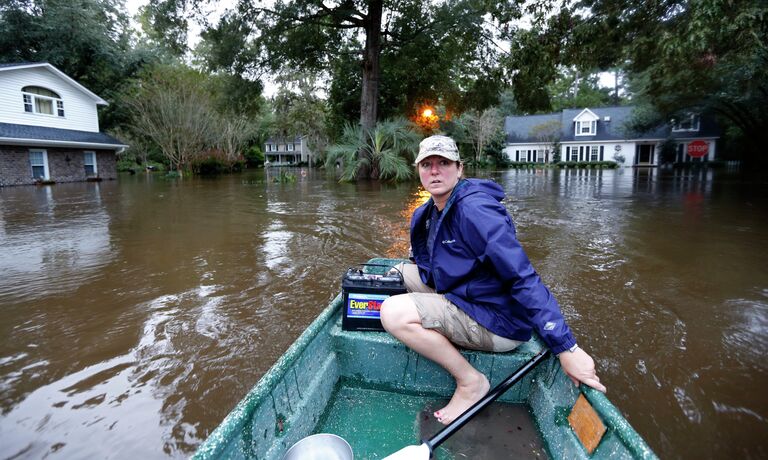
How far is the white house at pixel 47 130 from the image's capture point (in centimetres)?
1792

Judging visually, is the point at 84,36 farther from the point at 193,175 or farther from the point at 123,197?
the point at 123,197

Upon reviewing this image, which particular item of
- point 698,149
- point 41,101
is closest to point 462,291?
point 41,101

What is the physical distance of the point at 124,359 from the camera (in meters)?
3.07

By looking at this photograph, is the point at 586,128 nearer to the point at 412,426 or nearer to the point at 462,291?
the point at 462,291

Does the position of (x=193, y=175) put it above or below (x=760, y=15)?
below

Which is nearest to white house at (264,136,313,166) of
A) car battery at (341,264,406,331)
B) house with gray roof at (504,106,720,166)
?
house with gray roof at (504,106,720,166)

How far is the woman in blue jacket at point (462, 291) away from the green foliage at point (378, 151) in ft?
43.2

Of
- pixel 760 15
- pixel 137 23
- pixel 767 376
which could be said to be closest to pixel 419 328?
pixel 767 376

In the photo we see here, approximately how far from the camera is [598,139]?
37094mm

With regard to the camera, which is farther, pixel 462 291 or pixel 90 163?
pixel 90 163

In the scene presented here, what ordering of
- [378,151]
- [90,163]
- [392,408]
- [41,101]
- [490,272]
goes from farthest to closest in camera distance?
[90,163] → [41,101] → [378,151] → [392,408] → [490,272]

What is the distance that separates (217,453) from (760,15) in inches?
305

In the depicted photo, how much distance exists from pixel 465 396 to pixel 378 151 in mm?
14626

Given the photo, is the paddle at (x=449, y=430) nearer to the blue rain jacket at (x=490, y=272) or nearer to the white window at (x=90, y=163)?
the blue rain jacket at (x=490, y=272)
